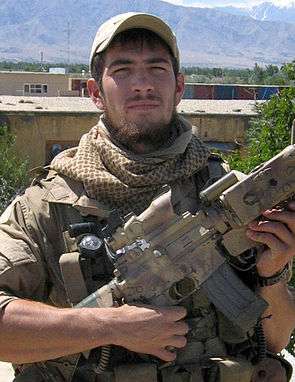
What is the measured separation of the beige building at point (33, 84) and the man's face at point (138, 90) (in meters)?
45.3

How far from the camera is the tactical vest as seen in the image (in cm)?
247

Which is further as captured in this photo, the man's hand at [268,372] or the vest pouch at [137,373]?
the man's hand at [268,372]

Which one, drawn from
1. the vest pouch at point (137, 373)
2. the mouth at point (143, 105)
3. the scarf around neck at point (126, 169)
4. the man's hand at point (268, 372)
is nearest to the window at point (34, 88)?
the scarf around neck at point (126, 169)

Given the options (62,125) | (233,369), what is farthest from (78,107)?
(233,369)

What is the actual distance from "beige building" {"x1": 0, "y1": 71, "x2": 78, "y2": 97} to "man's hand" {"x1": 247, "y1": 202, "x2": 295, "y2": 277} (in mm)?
45683

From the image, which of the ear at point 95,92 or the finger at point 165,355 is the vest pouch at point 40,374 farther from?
the ear at point 95,92

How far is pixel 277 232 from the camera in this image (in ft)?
7.78

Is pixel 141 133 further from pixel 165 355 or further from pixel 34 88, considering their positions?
pixel 34 88

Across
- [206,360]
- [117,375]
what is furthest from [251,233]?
[117,375]

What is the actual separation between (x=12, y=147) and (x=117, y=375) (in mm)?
17115

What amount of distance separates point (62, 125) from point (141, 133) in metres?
18.8

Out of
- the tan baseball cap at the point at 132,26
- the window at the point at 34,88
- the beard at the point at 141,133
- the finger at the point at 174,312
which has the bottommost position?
the window at the point at 34,88

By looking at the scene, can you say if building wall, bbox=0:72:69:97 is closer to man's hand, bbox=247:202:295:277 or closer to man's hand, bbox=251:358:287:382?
man's hand, bbox=251:358:287:382

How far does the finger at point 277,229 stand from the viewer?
7.77 feet
